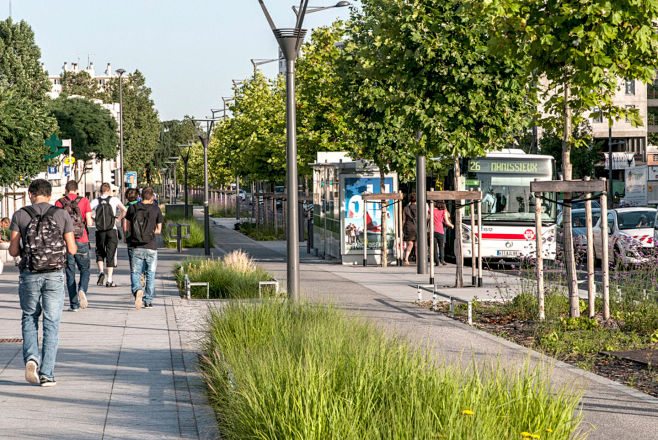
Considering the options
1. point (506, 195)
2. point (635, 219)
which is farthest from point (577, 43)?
point (635, 219)

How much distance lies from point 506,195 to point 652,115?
82.8m

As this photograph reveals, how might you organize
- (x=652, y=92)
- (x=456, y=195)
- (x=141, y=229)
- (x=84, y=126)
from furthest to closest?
(x=652, y=92) < (x=84, y=126) < (x=456, y=195) < (x=141, y=229)

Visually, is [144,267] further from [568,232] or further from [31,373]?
[31,373]

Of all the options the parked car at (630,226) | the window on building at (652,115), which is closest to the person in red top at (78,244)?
the parked car at (630,226)

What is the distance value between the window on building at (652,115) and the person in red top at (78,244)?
304ft

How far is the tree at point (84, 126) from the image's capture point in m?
66.2

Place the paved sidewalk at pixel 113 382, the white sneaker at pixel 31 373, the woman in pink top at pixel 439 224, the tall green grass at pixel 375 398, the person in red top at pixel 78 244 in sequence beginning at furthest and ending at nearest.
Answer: the woman in pink top at pixel 439 224 → the person in red top at pixel 78 244 → the white sneaker at pixel 31 373 → the paved sidewalk at pixel 113 382 → the tall green grass at pixel 375 398

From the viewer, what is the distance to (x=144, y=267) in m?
14.8

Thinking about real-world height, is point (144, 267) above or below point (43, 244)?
below

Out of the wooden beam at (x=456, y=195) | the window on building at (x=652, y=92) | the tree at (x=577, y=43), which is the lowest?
the wooden beam at (x=456, y=195)

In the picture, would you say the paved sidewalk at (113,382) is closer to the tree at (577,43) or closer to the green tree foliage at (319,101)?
the tree at (577,43)

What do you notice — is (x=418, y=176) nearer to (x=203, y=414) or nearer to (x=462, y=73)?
(x=462, y=73)

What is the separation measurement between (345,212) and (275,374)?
19.0 metres

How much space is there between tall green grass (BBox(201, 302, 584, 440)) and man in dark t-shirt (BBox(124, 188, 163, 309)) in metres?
7.60
